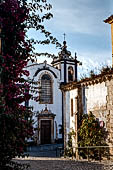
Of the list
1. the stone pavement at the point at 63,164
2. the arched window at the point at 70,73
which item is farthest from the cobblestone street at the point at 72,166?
the arched window at the point at 70,73

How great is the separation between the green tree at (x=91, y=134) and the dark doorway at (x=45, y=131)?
11956 millimetres

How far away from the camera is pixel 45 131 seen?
2606 centimetres

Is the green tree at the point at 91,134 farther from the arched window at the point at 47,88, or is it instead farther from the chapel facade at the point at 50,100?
the arched window at the point at 47,88

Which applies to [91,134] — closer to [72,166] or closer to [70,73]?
[72,166]

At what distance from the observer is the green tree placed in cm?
1275

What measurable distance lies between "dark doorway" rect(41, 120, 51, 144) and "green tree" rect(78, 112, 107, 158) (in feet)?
39.2

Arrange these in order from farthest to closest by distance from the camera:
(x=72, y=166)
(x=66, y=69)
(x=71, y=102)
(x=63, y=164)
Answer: (x=66, y=69)
(x=71, y=102)
(x=63, y=164)
(x=72, y=166)

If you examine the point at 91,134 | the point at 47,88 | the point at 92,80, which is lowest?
the point at 91,134

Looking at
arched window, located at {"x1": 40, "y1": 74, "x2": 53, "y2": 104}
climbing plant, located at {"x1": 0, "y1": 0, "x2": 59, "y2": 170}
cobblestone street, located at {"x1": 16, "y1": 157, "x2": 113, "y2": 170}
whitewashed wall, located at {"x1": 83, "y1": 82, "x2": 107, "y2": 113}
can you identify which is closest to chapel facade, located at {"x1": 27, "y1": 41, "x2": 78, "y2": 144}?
arched window, located at {"x1": 40, "y1": 74, "x2": 53, "y2": 104}

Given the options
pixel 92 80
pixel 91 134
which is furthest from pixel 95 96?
pixel 91 134

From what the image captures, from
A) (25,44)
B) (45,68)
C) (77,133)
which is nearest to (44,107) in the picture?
(45,68)

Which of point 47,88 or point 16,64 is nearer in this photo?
point 16,64

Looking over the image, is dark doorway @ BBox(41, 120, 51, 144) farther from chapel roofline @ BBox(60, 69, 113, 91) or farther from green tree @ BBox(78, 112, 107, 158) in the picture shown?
green tree @ BBox(78, 112, 107, 158)

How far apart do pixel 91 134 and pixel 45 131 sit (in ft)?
44.6
